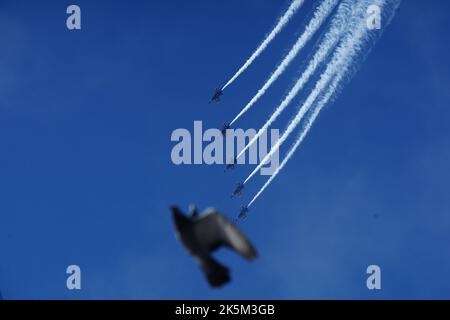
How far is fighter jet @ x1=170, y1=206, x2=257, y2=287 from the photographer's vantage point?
2394 centimetres

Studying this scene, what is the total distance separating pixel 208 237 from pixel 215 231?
363 millimetres

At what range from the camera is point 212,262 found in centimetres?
2458

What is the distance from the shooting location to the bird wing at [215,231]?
23922 mm

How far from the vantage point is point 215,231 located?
25.1 meters

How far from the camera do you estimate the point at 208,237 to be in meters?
25.2

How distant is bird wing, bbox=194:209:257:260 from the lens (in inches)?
942

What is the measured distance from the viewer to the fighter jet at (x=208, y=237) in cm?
2394
